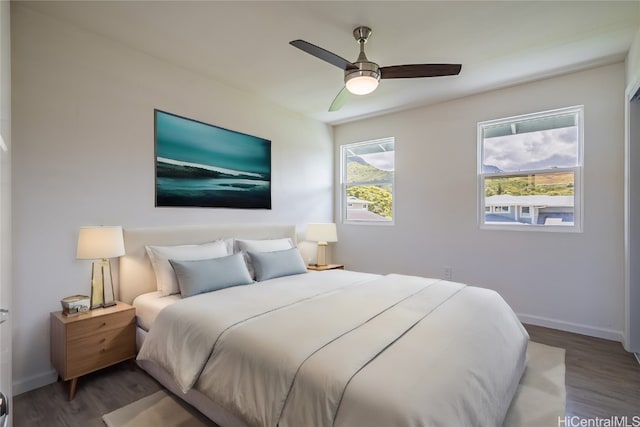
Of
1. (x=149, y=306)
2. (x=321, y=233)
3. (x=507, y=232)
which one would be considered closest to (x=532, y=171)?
(x=507, y=232)

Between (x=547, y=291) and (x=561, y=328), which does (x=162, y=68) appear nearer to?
(x=547, y=291)

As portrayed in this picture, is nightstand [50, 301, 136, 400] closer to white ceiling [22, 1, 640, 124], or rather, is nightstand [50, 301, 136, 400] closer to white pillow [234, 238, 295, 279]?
white pillow [234, 238, 295, 279]

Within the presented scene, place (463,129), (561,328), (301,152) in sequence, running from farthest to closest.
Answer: (301,152) → (463,129) → (561,328)

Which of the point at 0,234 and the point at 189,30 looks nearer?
the point at 0,234

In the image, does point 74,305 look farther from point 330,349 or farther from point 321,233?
point 321,233

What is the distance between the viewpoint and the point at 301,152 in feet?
15.0

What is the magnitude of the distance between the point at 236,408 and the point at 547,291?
3.45 metres

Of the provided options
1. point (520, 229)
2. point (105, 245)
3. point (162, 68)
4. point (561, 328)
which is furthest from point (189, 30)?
point (561, 328)

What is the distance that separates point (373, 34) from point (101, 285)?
294 centimetres

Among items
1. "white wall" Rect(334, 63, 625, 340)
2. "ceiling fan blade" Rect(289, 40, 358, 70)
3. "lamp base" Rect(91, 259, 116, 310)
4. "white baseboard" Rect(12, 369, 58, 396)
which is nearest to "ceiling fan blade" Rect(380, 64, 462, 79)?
"ceiling fan blade" Rect(289, 40, 358, 70)

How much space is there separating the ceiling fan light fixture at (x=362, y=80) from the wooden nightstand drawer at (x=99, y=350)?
2522 mm

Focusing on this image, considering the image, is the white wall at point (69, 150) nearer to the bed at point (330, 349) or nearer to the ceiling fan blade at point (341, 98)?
the bed at point (330, 349)

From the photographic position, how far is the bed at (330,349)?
1.24 m

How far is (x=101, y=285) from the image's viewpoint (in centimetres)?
246
